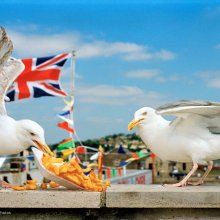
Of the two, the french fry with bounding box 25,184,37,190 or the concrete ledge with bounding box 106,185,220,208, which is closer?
the concrete ledge with bounding box 106,185,220,208

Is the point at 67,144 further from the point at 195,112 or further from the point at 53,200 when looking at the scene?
the point at 53,200

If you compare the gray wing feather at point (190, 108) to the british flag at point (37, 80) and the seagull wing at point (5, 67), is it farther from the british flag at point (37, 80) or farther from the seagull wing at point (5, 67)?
the british flag at point (37, 80)

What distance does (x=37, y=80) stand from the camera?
58.9ft

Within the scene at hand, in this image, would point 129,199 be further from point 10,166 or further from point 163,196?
point 10,166

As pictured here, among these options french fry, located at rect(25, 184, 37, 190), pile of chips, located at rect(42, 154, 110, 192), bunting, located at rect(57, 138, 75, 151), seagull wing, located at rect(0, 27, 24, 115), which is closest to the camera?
pile of chips, located at rect(42, 154, 110, 192)

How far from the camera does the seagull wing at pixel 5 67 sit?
18.7 ft

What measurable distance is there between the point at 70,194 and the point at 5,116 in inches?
69.3

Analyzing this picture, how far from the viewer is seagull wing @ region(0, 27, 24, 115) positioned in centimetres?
571

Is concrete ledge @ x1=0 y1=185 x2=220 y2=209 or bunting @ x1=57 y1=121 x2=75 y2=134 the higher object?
bunting @ x1=57 y1=121 x2=75 y2=134

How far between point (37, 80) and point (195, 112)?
1328 centimetres

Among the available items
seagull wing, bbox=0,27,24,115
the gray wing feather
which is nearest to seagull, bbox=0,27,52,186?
seagull wing, bbox=0,27,24,115

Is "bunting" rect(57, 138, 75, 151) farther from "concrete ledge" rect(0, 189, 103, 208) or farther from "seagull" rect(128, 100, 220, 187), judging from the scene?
"concrete ledge" rect(0, 189, 103, 208)

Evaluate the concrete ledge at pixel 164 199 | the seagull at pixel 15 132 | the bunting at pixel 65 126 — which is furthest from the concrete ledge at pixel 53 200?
the bunting at pixel 65 126

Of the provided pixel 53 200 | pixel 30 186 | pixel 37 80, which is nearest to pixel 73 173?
pixel 53 200
